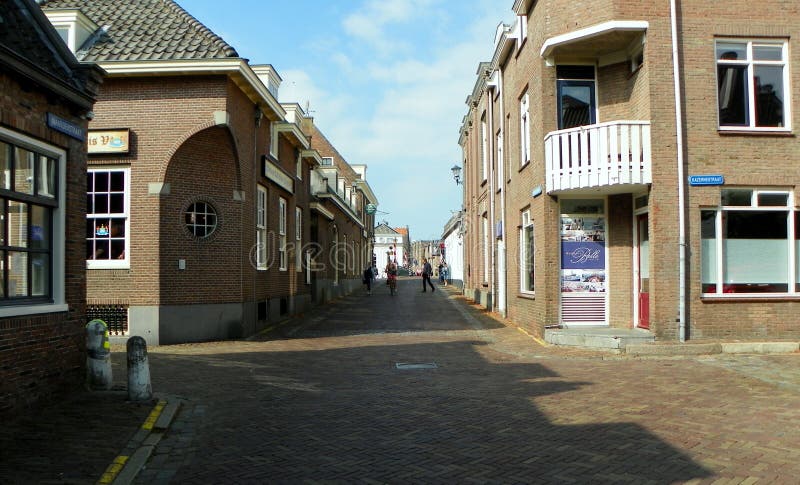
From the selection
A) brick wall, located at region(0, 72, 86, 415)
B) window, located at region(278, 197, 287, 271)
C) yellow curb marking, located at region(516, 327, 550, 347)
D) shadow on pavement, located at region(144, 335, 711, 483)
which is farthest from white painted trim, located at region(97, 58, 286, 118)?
yellow curb marking, located at region(516, 327, 550, 347)

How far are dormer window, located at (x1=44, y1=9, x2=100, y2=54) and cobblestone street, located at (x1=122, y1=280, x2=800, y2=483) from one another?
7104 millimetres

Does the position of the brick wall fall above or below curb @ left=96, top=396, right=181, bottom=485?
above

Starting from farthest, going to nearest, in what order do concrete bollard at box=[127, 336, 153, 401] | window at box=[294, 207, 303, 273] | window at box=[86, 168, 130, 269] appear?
window at box=[294, 207, 303, 273] < window at box=[86, 168, 130, 269] < concrete bollard at box=[127, 336, 153, 401]

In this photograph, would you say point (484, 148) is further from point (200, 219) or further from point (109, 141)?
point (109, 141)

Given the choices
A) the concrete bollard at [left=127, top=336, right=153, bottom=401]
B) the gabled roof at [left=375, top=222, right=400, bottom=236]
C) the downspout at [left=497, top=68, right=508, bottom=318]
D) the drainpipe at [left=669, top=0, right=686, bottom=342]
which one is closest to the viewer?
the concrete bollard at [left=127, top=336, right=153, bottom=401]

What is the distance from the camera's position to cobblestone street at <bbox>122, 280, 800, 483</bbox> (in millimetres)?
5578

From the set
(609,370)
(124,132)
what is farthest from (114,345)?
(609,370)

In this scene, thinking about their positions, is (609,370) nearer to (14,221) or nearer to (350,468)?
(350,468)

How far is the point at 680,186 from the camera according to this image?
12828mm

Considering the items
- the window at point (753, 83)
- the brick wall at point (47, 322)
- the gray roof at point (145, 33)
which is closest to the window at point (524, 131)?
the window at point (753, 83)

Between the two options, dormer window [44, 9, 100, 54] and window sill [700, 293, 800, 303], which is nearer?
window sill [700, 293, 800, 303]

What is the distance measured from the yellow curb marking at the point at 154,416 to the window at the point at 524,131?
432 inches

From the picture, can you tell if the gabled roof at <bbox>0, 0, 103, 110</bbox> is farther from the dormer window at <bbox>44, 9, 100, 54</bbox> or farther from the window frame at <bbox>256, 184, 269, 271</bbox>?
the window frame at <bbox>256, 184, 269, 271</bbox>

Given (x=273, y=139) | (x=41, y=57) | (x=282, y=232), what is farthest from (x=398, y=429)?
(x=282, y=232)
